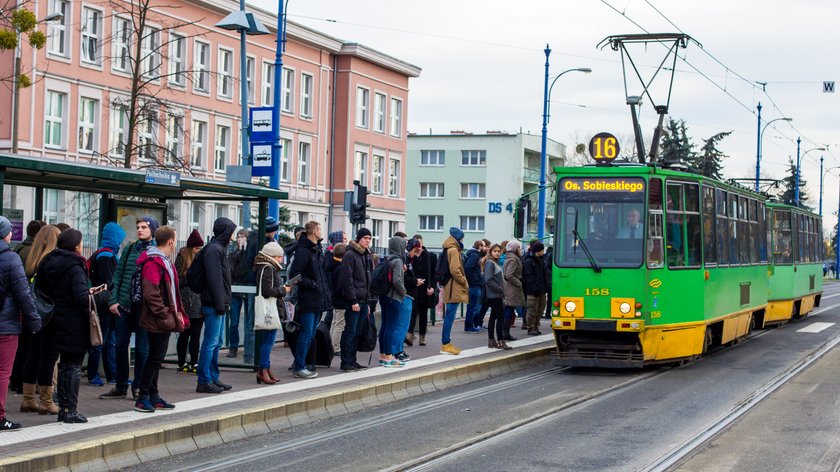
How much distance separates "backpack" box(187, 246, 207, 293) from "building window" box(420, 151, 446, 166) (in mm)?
79158

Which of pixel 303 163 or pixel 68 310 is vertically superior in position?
pixel 303 163

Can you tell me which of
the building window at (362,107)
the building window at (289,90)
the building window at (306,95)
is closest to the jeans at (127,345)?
Result: the building window at (289,90)

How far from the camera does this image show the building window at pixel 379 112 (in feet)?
197

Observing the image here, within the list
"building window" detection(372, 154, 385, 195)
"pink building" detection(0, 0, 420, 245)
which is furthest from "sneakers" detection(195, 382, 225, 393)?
"building window" detection(372, 154, 385, 195)

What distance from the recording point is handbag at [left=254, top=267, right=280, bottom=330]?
13117mm

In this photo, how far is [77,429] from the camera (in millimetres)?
9672

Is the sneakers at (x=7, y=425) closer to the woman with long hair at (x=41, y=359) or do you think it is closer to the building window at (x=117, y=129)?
the woman with long hair at (x=41, y=359)

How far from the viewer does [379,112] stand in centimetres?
6084

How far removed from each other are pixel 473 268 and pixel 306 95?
33.8m

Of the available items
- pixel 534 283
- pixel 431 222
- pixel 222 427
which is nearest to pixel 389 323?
pixel 222 427

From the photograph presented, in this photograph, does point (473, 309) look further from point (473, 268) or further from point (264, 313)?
point (264, 313)

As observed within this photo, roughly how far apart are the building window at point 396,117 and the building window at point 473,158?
27.9 metres

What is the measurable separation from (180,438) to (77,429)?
87 cm

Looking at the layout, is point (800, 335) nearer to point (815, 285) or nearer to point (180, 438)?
point (815, 285)
